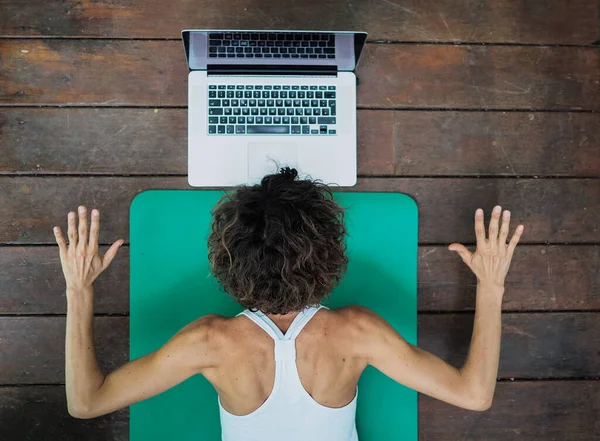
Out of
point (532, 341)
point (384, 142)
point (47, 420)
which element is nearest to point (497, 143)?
point (384, 142)

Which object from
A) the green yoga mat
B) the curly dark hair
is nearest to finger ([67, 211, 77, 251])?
the green yoga mat

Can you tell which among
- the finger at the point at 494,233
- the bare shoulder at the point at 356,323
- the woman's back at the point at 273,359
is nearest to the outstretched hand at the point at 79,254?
the woman's back at the point at 273,359

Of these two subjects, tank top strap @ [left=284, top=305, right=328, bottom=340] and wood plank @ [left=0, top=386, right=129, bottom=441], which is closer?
tank top strap @ [left=284, top=305, right=328, bottom=340]

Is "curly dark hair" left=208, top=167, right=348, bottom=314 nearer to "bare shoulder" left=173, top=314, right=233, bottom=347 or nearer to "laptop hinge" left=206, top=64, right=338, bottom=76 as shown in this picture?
"bare shoulder" left=173, top=314, right=233, bottom=347

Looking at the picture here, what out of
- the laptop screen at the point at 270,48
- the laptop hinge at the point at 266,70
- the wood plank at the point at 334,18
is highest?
the wood plank at the point at 334,18

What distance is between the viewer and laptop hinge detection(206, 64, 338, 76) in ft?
3.72

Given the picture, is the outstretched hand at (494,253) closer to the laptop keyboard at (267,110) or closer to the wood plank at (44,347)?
the laptop keyboard at (267,110)

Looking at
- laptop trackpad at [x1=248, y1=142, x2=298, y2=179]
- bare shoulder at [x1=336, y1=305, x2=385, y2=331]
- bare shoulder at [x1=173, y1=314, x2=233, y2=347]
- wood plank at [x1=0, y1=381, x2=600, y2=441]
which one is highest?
laptop trackpad at [x1=248, y1=142, x2=298, y2=179]

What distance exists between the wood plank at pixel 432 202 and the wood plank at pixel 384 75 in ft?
0.67

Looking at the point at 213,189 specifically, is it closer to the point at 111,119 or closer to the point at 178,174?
the point at 178,174

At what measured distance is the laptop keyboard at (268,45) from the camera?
1115 mm

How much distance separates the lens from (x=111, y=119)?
119 centimetres

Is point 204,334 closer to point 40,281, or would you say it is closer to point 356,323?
point 356,323

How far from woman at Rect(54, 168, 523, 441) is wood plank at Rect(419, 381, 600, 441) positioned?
287 mm
